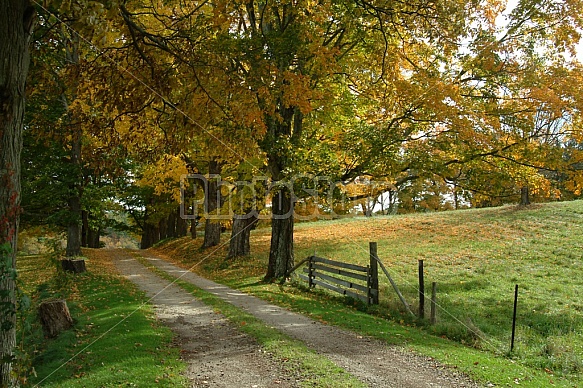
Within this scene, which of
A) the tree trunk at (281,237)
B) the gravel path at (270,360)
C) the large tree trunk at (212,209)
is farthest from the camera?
the large tree trunk at (212,209)

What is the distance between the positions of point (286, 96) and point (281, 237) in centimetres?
824

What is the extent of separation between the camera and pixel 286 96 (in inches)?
331

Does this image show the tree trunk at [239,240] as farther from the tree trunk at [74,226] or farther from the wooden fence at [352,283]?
the tree trunk at [74,226]

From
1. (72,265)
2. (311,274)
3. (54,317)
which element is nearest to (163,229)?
(72,265)

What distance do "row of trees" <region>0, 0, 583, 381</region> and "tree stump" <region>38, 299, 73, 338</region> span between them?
279 cm

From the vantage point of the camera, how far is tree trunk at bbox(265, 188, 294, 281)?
1569 centimetres

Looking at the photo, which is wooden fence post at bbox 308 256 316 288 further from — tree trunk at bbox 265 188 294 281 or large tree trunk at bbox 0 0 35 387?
large tree trunk at bbox 0 0 35 387

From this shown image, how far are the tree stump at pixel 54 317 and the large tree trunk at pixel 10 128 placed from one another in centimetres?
429

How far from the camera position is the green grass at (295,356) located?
20.9 feet

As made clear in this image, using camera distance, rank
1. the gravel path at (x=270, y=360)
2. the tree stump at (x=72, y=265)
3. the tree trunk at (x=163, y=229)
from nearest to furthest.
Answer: the gravel path at (x=270, y=360), the tree stump at (x=72, y=265), the tree trunk at (x=163, y=229)

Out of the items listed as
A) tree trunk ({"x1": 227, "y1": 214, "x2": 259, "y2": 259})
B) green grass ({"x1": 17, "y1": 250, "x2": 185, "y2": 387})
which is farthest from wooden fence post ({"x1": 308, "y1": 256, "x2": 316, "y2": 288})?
tree trunk ({"x1": 227, "y1": 214, "x2": 259, "y2": 259})

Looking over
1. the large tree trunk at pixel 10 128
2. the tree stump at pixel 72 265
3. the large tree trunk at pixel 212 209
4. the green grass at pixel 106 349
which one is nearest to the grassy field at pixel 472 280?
the large tree trunk at pixel 212 209

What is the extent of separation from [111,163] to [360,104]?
32.4 ft

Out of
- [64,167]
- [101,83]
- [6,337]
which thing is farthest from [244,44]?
[64,167]
